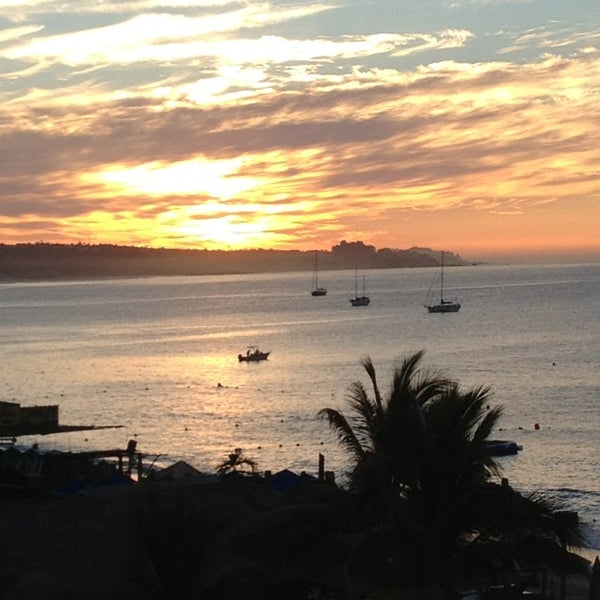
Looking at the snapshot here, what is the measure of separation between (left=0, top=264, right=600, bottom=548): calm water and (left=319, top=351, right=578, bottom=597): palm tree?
17.7ft

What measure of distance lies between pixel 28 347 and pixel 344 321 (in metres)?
50.6

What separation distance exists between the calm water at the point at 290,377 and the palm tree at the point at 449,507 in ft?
17.7

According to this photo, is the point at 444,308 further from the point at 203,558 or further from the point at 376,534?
the point at 203,558

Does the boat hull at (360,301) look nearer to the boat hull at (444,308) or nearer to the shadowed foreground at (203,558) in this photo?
the boat hull at (444,308)

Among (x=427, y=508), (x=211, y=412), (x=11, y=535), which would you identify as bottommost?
(x=211, y=412)

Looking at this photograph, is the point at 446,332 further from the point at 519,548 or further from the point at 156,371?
the point at 519,548

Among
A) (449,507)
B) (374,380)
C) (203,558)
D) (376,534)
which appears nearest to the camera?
(203,558)

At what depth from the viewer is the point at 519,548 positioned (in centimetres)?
1110

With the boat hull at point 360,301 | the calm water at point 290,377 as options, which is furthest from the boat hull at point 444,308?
the boat hull at point 360,301

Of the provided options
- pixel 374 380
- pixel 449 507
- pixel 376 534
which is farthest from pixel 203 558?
pixel 374 380

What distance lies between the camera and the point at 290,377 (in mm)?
84750

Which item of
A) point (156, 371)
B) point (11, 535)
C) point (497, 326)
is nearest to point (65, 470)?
point (11, 535)

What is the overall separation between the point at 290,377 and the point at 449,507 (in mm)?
73746

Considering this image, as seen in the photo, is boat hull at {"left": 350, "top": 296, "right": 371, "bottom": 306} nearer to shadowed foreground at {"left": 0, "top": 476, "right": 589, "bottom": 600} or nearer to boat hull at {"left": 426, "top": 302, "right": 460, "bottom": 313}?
boat hull at {"left": 426, "top": 302, "right": 460, "bottom": 313}
